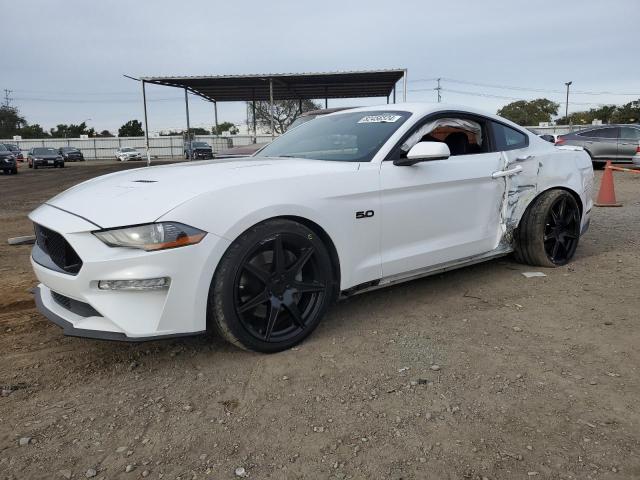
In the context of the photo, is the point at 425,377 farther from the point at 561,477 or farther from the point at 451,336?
the point at 561,477

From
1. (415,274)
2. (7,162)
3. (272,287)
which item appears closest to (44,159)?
(7,162)

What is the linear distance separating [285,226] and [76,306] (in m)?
1.21

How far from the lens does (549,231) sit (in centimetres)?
465

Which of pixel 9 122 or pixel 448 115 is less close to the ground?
pixel 9 122

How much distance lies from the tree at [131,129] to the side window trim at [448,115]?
86000mm

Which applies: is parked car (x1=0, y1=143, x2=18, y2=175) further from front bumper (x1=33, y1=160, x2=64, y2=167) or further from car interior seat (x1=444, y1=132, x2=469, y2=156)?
car interior seat (x1=444, y1=132, x2=469, y2=156)

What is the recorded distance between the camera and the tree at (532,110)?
72375mm

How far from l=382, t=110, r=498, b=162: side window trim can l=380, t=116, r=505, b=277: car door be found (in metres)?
0.01

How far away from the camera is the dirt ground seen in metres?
2.04

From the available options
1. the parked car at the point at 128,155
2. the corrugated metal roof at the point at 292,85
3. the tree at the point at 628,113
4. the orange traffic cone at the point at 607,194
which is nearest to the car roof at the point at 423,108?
the orange traffic cone at the point at 607,194

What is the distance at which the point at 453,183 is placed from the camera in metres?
3.74

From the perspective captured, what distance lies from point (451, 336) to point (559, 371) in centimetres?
67

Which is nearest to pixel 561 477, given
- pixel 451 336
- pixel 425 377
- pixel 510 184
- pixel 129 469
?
pixel 425 377

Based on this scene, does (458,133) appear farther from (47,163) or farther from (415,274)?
(47,163)
